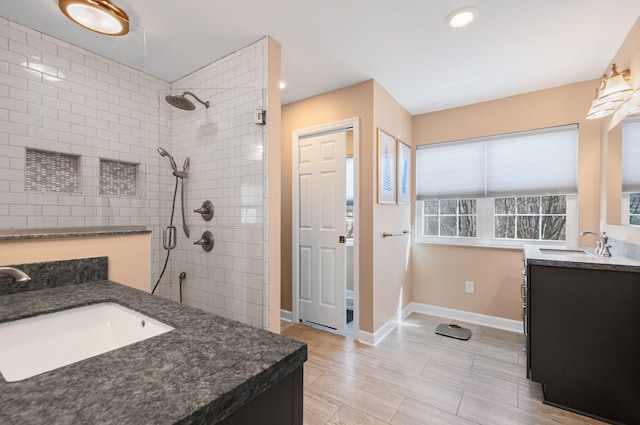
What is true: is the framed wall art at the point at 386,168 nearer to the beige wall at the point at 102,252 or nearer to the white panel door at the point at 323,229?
the white panel door at the point at 323,229

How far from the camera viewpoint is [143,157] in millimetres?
2340

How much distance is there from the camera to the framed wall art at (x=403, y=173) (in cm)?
324

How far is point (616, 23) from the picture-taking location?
6.22 ft

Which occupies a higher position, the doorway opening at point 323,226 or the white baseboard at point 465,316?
the doorway opening at point 323,226

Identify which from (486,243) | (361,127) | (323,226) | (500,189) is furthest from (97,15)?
(486,243)

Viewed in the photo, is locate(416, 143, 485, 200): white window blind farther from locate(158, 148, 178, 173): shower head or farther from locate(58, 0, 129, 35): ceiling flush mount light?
locate(58, 0, 129, 35): ceiling flush mount light

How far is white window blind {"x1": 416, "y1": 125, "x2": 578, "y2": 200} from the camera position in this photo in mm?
2830

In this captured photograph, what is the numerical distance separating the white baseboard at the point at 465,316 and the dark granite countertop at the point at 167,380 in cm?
306

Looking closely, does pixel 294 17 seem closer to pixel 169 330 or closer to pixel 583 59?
pixel 169 330

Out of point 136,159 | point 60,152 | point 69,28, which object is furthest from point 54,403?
point 69,28

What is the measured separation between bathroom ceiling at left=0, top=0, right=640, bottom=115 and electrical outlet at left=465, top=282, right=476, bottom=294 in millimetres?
2119

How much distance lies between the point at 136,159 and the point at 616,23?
3.58 m

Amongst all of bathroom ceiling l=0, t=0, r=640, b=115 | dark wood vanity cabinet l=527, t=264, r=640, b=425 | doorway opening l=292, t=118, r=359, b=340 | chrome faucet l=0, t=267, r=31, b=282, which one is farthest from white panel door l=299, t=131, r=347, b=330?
chrome faucet l=0, t=267, r=31, b=282

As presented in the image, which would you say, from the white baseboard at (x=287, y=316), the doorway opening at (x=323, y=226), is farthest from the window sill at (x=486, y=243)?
the white baseboard at (x=287, y=316)
